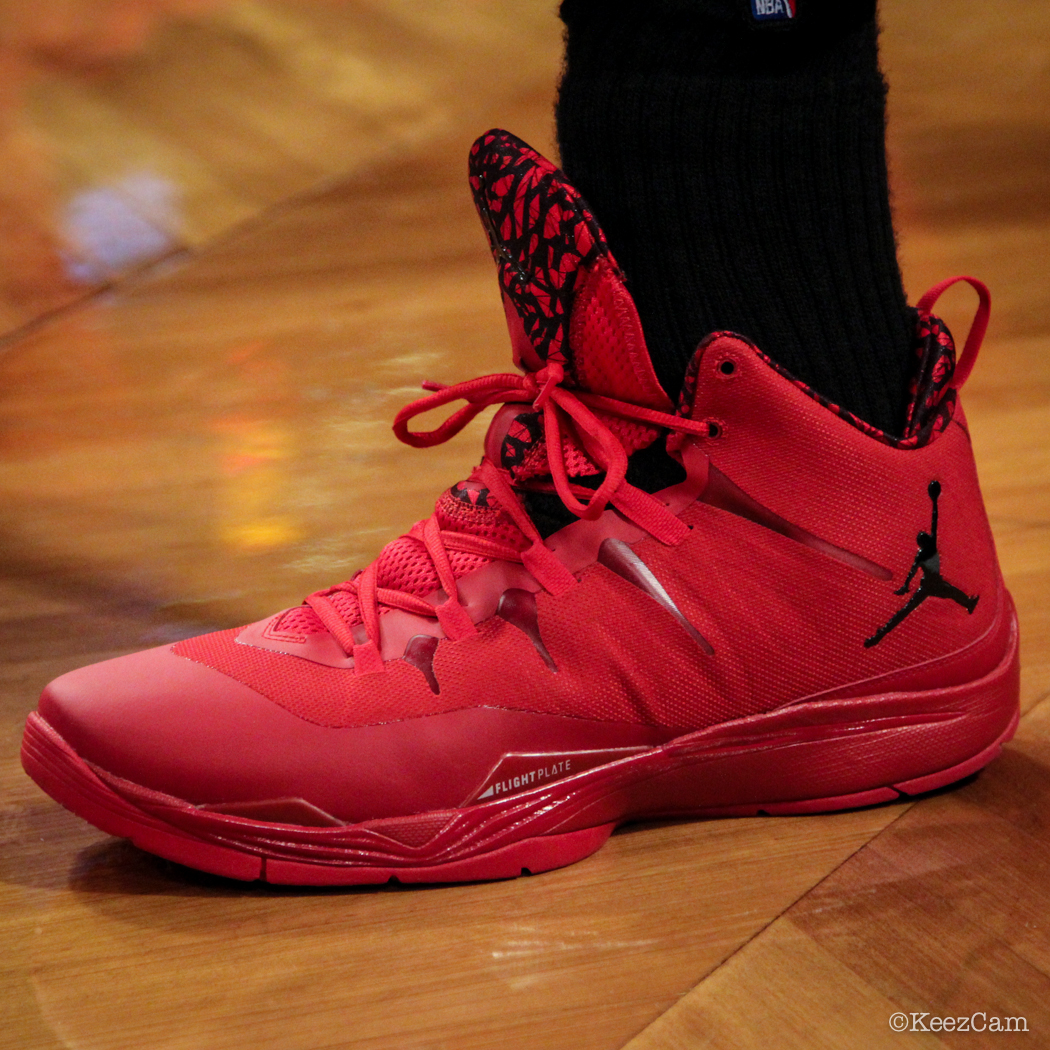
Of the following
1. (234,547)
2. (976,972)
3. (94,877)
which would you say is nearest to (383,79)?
(234,547)

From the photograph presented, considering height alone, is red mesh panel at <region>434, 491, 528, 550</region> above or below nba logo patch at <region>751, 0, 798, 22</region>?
below

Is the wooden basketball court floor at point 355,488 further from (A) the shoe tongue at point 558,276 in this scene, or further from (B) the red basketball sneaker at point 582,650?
(A) the shoe tongue at point 558,276

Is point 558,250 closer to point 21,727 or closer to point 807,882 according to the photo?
point 807,882

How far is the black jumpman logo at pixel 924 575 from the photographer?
528 millimetres

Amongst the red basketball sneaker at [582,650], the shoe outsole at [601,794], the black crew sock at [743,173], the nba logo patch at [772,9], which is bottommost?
the shoe outsole at [601,794]

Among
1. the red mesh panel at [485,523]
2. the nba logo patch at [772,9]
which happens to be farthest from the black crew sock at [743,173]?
the red mesh panel at [485,523]

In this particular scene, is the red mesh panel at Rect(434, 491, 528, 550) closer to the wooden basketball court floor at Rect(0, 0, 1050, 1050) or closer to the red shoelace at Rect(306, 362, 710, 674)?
the red shoelace at Rect(306, 362, 710, 674)

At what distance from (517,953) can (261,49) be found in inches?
56.3

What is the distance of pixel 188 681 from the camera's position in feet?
1.75

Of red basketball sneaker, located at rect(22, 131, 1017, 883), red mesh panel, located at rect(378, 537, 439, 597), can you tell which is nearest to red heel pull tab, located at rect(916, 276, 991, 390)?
red basketball sneaker, located at rect(22, 131, 1017, 883)

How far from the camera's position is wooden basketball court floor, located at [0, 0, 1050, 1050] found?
0.47 metres

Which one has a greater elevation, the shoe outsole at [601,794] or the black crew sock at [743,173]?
the black crew sock at [743,173]

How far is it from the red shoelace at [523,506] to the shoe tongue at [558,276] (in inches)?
0.4

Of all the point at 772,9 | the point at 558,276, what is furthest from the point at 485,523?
the point at 772,9
